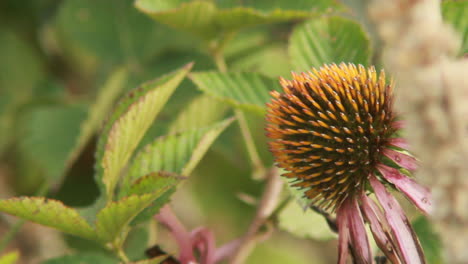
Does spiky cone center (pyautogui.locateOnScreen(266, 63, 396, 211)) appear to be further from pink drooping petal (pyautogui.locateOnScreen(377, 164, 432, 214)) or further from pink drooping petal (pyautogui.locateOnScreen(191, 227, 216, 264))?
pink drooping petal (pyautogui.locateOnScreen(191, 227, 216, 264))

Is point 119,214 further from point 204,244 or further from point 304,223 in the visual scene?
point 304,223

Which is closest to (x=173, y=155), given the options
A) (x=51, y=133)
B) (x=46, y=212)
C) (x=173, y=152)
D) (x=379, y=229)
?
(x=173, y=152)

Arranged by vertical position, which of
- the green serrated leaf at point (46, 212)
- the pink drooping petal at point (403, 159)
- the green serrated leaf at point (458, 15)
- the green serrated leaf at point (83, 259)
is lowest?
the green serrated leaf at point (83, 259)

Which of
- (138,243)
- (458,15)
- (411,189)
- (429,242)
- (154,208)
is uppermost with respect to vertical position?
(458,15)

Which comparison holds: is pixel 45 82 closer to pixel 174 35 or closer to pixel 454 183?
pixel 174 35

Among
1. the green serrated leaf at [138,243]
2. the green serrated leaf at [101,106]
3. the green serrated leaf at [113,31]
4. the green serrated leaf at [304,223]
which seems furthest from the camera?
the green serrated leaf at [113,31]

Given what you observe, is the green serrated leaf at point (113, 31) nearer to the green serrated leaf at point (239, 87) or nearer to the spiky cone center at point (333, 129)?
the green serrated leaf at point (239, 87)

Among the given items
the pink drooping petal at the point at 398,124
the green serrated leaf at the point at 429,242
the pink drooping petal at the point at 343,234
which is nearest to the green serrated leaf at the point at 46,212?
the pink drooping petal at the point at 343,234
